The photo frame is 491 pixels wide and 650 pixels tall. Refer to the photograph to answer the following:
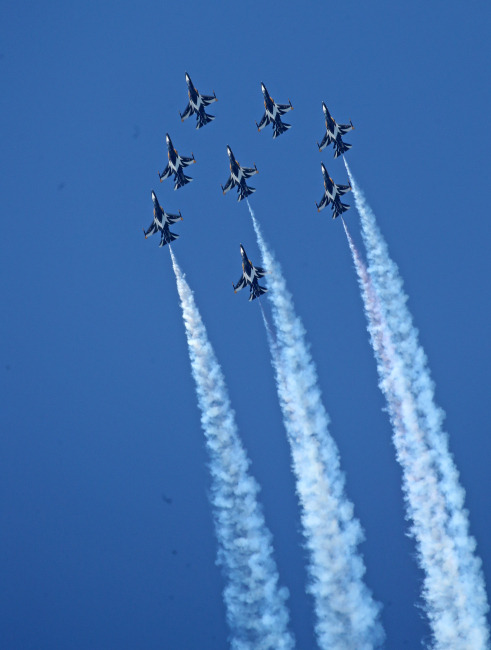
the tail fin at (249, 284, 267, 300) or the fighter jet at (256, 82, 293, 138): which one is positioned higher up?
the fighter jet at (256, 82, 293, 138)

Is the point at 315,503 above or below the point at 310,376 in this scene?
below

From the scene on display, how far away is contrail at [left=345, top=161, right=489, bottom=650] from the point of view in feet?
225

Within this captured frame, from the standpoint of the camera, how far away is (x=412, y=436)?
7150 centimetres

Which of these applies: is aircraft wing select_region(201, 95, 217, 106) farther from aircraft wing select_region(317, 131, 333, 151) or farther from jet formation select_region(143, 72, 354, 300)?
aircraft wing select_region(317, 131, 333, 151)

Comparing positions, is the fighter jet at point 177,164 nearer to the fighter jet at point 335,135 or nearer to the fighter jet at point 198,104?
the fighter jet at point 198,104

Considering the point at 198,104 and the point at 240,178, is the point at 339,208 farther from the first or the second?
the point at 198,104

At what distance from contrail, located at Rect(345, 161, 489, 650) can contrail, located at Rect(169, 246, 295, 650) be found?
9540 mm

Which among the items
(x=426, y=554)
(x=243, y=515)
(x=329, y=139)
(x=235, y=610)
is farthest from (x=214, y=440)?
(x=329, y=139)

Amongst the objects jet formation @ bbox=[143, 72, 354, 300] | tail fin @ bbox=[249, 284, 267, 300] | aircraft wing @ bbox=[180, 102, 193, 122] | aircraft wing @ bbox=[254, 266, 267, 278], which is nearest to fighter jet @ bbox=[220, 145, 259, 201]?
jet formation @ bbox=[143, 72, 354, 300]

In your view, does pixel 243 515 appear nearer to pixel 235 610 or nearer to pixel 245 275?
pixel 235 610

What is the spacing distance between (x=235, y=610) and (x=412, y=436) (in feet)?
51.7

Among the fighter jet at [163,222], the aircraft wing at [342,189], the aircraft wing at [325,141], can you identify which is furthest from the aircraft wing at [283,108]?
the fighter jet at [163,222]

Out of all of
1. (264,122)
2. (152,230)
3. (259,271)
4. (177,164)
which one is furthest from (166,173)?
(259,271)

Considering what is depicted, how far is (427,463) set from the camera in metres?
71.0
